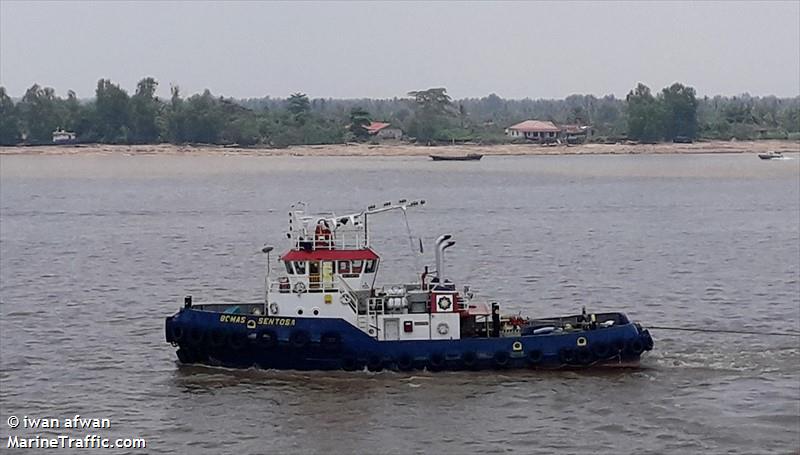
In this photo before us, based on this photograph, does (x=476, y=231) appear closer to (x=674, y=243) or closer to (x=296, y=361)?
(x=674, y=243)

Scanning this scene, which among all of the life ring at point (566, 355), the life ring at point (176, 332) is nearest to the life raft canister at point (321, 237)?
the life ring at point (176, 332)

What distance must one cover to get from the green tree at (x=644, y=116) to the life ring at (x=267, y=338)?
470ft

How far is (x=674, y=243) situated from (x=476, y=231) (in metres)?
10.4

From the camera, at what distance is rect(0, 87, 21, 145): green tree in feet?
568

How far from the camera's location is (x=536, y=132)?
182 metres

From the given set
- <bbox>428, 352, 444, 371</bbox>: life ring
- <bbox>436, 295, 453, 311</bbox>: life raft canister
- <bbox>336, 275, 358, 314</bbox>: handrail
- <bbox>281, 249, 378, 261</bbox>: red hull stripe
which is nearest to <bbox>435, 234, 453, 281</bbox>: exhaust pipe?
<bbox>436, 295, 453, 311</bbox>: life raft canister

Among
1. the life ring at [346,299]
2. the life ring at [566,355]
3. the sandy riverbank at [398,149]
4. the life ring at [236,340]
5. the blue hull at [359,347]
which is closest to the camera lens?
the blue hull at [359,347]

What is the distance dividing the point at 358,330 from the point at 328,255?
1923 mm

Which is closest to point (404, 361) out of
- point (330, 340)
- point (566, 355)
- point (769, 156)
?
point (330, 340)

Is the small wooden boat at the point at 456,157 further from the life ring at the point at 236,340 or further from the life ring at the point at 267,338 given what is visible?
the life ring at the point at 267,338

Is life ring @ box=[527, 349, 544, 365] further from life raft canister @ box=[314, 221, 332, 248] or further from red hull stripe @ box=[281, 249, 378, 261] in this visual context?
life raft canister @ box=[314, 221, 332, 248]

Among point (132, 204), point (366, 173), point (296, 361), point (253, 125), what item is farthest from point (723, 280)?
point (253, 125)

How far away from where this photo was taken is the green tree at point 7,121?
568 feet

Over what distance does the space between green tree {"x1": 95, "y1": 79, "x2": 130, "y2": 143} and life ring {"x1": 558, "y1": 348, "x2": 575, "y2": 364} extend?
475ft
